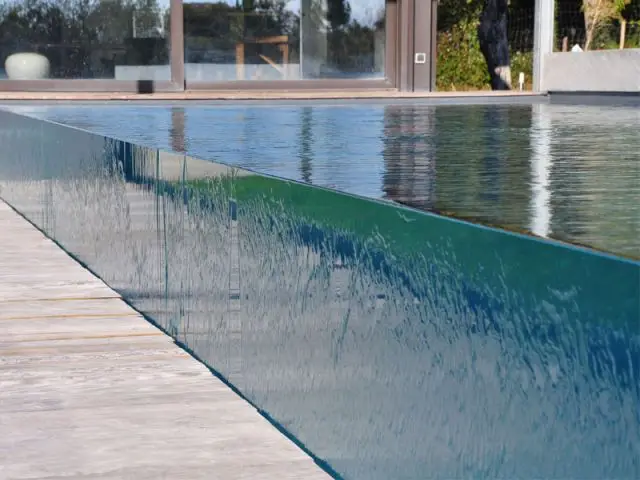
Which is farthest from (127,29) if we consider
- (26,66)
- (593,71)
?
(593,71)

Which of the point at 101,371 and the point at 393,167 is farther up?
the point at 393,167

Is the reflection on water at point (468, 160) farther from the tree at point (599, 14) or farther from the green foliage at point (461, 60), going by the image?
the green foliage at point (461, 60)

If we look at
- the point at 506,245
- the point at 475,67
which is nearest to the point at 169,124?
the point at 506,245

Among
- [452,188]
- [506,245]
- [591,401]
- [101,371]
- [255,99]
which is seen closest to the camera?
[591,401]

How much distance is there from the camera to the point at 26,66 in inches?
551

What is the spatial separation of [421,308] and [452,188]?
69 cm

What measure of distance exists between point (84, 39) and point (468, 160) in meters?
11.2

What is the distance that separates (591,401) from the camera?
148 cm

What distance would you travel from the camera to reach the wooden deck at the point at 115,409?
2.52 metres

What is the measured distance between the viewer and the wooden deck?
2516 millimetres

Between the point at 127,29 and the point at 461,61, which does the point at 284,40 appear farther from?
the point at 461,61

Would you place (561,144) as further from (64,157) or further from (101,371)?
(64,157)

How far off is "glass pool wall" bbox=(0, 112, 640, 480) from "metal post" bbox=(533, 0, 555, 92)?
1042 cm

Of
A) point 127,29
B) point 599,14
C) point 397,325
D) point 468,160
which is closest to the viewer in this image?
point 397,325
